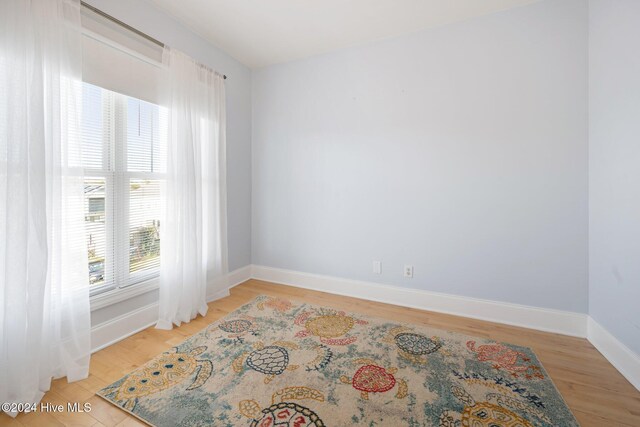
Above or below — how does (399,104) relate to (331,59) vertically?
below

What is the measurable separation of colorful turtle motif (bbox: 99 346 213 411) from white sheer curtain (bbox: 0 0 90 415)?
36 centimetres

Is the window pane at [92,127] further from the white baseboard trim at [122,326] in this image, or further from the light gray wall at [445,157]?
the light gray wall at [445,157]

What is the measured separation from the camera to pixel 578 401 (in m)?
1.55

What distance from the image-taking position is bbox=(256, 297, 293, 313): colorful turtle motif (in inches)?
108

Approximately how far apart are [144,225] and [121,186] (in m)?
0.40

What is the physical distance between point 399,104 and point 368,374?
8.34 ft

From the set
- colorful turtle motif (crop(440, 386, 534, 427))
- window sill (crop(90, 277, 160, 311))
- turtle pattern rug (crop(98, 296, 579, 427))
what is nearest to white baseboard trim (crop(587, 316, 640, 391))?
turtle pattern rug (crop(98, 296, 579, 427))

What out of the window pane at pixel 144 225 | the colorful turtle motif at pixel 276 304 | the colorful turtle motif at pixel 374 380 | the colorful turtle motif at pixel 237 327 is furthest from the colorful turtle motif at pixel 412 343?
the window pane at pixel 144 225

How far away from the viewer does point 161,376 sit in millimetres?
1731

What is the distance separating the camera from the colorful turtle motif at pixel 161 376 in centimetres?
157

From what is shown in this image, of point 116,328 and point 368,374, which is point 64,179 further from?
point 368,374

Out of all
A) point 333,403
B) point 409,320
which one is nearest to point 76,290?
point 333,403

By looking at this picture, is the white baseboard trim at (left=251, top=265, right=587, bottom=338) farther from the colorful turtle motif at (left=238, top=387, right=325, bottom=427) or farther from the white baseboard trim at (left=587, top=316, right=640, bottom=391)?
the colorful turtle motif at (left=238, top=387, right=325, bottom=427)

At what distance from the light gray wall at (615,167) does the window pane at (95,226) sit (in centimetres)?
380
